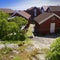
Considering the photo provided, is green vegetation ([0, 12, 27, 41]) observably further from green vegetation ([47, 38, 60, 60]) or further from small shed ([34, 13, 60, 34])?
green vegetation ([47, 38, 60, 60])

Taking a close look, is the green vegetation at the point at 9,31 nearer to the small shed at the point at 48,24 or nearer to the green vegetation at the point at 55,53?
the small shed at the point at 48,24

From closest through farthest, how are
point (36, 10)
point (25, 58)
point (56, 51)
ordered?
point (56, 51), point (25, 58), point (36, 10)

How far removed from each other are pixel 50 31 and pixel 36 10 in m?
21.8

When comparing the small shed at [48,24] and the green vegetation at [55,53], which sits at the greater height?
the green vegetation at [55,53]

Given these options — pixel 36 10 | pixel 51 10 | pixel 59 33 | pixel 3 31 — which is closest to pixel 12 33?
pixel 3 31

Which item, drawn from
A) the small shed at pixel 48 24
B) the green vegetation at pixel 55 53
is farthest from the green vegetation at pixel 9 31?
the green vegetation at pixel 55 53

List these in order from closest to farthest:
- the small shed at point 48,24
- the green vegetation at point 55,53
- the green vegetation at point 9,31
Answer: the green vegetation at point 55,53
the green vegetation at point 9,31
the small shed at point 48,24

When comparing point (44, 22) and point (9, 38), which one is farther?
point (44, 22)

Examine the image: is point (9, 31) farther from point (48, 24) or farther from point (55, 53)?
point (55, 53)

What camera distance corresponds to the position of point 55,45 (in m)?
9.49

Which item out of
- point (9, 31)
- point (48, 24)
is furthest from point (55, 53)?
point (48, 24)

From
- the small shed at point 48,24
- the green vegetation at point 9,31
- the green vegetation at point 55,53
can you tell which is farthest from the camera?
the small shed at point 48,24

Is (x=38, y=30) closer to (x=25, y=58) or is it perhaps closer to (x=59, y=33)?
(x=59, y=33)

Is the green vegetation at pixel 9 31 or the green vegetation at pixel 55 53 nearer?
the green vegetation at pixel 55 53
